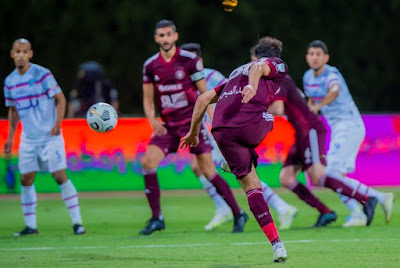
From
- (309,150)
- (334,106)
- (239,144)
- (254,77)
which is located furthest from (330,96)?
(254,77)

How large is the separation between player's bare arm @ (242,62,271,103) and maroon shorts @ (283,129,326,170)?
3.30 meters

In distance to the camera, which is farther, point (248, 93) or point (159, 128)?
point (159, 128)

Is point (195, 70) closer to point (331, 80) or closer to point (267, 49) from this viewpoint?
point (331, 80)

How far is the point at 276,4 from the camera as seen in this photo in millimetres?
20734

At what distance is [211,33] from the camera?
20.5 metres

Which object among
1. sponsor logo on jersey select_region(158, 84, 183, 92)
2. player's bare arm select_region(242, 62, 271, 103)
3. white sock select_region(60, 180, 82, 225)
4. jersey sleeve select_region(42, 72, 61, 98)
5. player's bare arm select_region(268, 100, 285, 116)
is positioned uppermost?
player's bare arm select_region(242, 62, 271, 103)

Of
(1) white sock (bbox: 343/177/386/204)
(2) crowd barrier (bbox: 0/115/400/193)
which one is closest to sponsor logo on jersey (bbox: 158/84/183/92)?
(1) white sock (bbox: 343/177/386/204)

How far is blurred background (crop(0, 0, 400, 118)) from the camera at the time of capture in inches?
800

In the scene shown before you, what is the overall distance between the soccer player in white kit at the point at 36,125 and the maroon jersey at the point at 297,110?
2.53 meters

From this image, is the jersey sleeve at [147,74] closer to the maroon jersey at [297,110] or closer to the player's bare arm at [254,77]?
the maroon jersey at [297,110]

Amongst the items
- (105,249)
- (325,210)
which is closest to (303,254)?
(105,249)

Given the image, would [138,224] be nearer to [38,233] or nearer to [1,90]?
[38,233]

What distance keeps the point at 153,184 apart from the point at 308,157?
1.81 m

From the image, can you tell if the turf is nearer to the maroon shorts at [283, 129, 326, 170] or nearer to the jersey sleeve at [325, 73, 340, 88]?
the maroon shorts at [283, 129, 326, 170]
